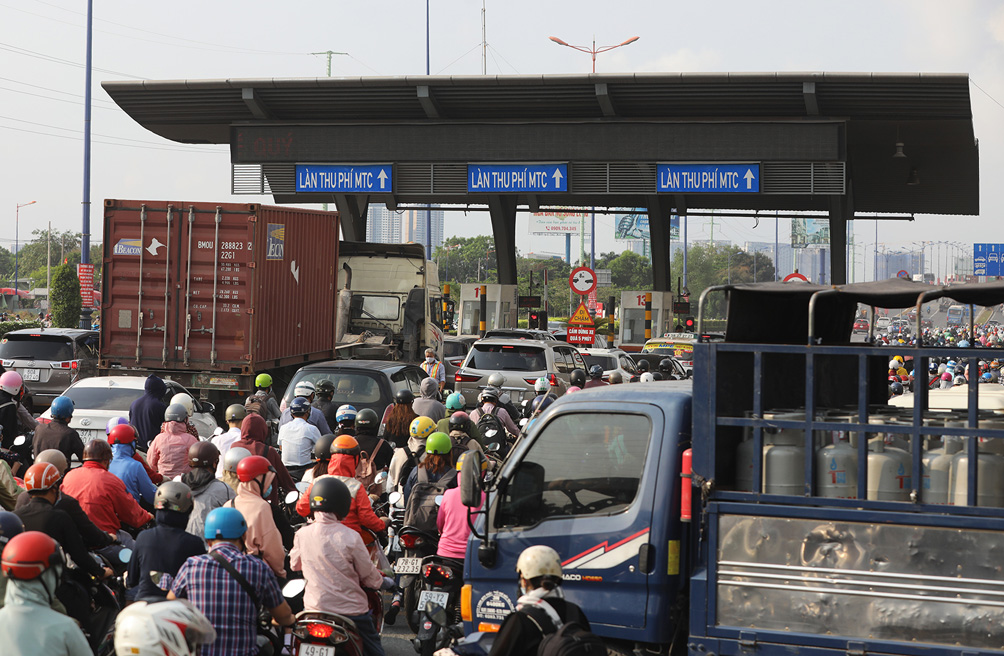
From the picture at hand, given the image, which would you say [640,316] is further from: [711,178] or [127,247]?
[127,247]

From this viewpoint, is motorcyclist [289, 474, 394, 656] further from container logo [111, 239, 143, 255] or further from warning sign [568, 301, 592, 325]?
warning sign [568, 301, 592, 325]

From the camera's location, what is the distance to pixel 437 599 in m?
6.92

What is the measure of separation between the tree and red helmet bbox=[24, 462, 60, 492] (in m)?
38.3

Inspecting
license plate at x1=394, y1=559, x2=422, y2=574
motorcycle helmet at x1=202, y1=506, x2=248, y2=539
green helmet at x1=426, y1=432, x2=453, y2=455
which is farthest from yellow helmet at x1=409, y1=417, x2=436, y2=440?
motorcycle helmet at x1=202, y1=506, x2=248, y2=539

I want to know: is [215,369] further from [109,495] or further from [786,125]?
[786,125]

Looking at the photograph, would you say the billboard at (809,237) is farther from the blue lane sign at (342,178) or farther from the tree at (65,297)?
the blue lane sign at (342,178)

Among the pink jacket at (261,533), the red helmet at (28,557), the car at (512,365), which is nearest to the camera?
the red helmet at (28,557)

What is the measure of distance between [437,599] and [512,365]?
37.8ft

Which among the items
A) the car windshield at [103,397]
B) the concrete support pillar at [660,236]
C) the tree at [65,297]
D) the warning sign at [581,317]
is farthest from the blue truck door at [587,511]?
the tree at [65,297]

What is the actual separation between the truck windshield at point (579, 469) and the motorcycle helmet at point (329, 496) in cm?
83

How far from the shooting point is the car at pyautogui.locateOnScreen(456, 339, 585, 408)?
1803 centimetres

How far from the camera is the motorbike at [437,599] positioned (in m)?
6.59

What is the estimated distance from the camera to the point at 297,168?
25.9 m

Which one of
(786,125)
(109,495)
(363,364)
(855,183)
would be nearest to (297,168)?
(786,125)
